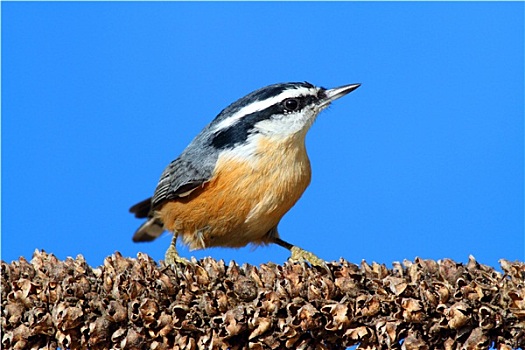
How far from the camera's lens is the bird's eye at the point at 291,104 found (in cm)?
317

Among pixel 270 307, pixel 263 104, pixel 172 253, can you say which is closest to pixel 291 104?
pixel 263 104

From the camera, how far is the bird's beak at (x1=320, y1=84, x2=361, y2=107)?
10.5 feet

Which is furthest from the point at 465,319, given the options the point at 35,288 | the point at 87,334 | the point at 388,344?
the point at 35,288

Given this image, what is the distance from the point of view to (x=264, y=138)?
3145mm

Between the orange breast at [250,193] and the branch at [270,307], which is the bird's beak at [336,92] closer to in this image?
the orange breast at [250,193]

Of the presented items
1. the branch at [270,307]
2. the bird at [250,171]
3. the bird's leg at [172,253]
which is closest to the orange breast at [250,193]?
the bird at [250,171]

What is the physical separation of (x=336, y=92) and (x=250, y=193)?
589 mm

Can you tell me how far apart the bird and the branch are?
97 cm

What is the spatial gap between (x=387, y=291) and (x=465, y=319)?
0.21m

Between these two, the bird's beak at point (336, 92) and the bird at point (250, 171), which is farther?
the bird's beak at point (336, 92)

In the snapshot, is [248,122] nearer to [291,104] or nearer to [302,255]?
[291,104]

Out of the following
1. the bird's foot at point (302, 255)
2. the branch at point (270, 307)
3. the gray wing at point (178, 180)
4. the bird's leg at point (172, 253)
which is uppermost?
the gray wing at point (178, 180)

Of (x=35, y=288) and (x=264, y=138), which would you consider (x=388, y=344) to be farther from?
(x=264, y=138)

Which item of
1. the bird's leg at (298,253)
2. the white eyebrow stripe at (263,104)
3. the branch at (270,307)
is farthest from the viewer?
the white eyebrow stripe at (263,104)
